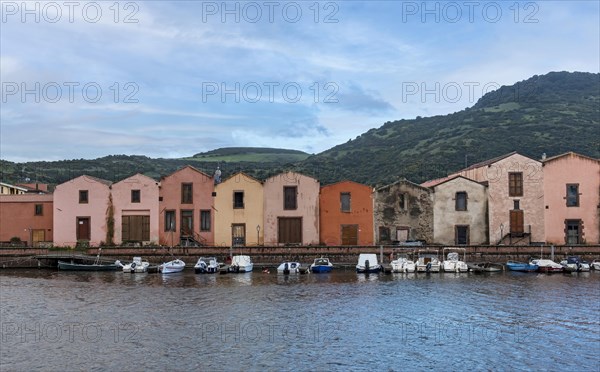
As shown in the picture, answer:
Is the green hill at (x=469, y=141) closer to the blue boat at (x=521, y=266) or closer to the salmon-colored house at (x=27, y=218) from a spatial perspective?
the blue boat at (x=521, y=266)

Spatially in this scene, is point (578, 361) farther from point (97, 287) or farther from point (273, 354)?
point (97, 287)

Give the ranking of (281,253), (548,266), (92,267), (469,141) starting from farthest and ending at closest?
(469,141) < (281,253) < (92,267) < (548,266)

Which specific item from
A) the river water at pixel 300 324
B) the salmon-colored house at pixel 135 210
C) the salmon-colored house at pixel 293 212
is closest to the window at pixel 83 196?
the salmon-colored house at pixel 135 210

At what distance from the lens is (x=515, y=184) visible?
65.4 meters

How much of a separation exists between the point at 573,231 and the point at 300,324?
42955 millimetres

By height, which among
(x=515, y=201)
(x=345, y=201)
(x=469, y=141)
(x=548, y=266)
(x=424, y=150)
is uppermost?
(x=469, y=141)

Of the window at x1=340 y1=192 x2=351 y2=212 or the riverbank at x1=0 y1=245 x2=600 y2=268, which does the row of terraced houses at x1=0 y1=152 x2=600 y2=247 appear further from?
the riverbank at x1=0 y1=245 x2=600 y2=268

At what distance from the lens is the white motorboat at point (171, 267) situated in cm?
5669

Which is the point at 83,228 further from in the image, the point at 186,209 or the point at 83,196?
the point at 186,209

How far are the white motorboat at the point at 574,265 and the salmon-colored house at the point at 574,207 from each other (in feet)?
20.9

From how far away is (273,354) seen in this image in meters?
27.9

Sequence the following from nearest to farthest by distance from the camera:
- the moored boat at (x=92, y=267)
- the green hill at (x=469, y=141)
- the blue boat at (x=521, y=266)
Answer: the blue boat at (x=521, y=266) → the moored boat at (x=92, y=267) → the green hill at (x=469, y=141)

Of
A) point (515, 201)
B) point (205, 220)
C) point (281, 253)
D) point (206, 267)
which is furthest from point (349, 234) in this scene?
point (515, 201)

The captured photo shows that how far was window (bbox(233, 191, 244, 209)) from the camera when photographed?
65.0m
